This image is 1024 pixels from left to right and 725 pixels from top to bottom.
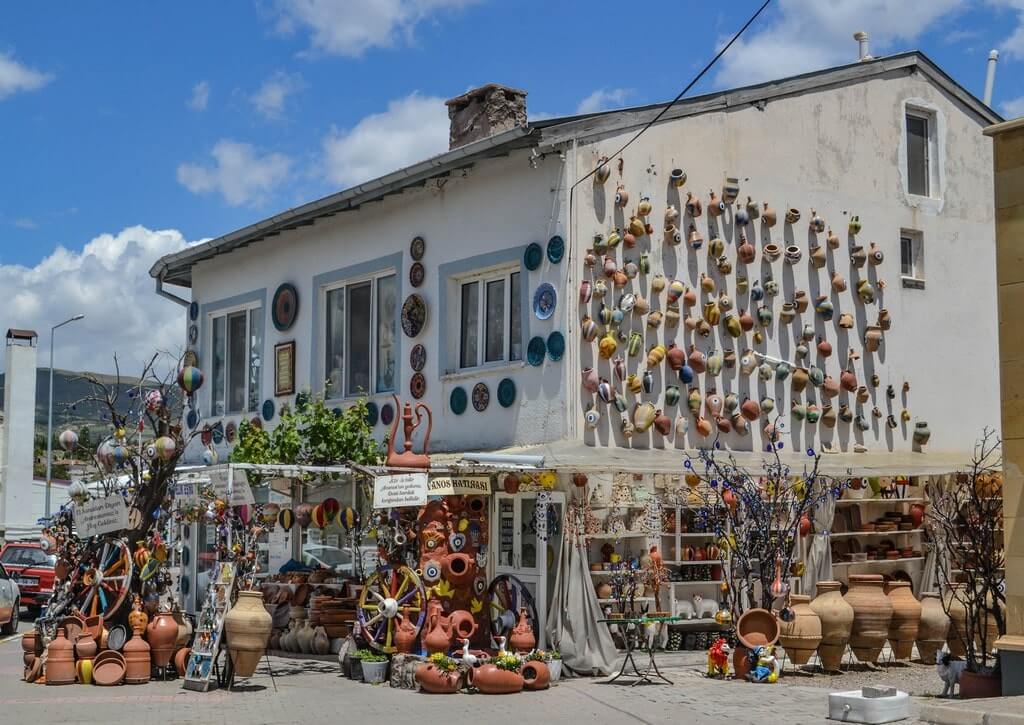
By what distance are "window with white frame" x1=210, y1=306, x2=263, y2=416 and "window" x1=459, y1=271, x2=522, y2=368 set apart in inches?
191

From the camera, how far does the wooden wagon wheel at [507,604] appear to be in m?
14.0

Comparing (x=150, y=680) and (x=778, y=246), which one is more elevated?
(x=778, y=246)

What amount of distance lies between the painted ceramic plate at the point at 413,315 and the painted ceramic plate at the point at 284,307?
274 centimetres

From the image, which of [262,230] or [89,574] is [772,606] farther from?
[262,230]

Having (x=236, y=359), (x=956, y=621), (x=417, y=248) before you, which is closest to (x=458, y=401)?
(x=417, y=248)

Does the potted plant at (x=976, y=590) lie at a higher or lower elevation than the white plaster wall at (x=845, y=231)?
lower

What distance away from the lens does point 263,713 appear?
11570mm

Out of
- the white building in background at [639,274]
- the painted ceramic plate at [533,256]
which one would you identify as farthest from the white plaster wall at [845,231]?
the painted ceramic plate at [533,256]

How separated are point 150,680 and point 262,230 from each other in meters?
7.72

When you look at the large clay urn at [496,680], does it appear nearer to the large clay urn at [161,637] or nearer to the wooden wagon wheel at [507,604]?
the wooden wagon wheel at [507,604]

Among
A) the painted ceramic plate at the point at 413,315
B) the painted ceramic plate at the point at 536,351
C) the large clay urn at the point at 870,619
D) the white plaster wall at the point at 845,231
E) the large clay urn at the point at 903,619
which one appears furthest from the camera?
the painted ceramic plate at the point at 413,315

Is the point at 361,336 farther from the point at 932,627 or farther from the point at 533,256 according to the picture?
the point at 932,627

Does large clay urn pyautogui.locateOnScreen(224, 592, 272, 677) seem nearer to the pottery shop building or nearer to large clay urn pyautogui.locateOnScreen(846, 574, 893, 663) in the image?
the pottery shop building

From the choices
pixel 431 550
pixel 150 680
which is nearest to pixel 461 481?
pixel 431 550
